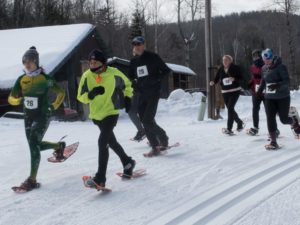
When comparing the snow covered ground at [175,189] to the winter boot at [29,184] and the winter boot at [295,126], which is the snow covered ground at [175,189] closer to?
the winter boot at [29,184]

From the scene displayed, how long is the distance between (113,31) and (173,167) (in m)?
53.3

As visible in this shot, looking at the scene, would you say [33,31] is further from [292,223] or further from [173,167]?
[292,223]

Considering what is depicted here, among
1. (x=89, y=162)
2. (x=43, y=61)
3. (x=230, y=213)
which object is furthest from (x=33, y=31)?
(x=230, y=213)

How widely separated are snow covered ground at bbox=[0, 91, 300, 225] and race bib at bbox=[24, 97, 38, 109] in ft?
3.25

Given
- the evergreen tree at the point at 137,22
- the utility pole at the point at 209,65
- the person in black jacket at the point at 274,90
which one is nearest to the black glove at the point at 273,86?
the person in black jacket at the point at 274,90

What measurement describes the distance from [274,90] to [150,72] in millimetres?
2080

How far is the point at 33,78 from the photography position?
20.2ft

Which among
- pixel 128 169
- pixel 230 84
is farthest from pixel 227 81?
pixel 128 169

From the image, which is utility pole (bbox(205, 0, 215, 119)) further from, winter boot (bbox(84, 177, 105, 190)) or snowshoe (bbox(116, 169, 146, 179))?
winter boot (bbox(84, 177, 105, 190))

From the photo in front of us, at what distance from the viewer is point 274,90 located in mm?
8336

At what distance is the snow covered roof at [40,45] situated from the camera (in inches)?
793

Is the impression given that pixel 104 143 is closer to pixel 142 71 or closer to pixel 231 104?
pixel 142 71

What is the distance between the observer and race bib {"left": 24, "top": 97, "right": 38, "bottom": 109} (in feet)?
20.1

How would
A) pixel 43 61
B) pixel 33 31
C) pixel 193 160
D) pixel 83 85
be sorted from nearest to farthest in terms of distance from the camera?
pixel 83 85, pixel 193 160, pixel 43 61, pixel 33 31
